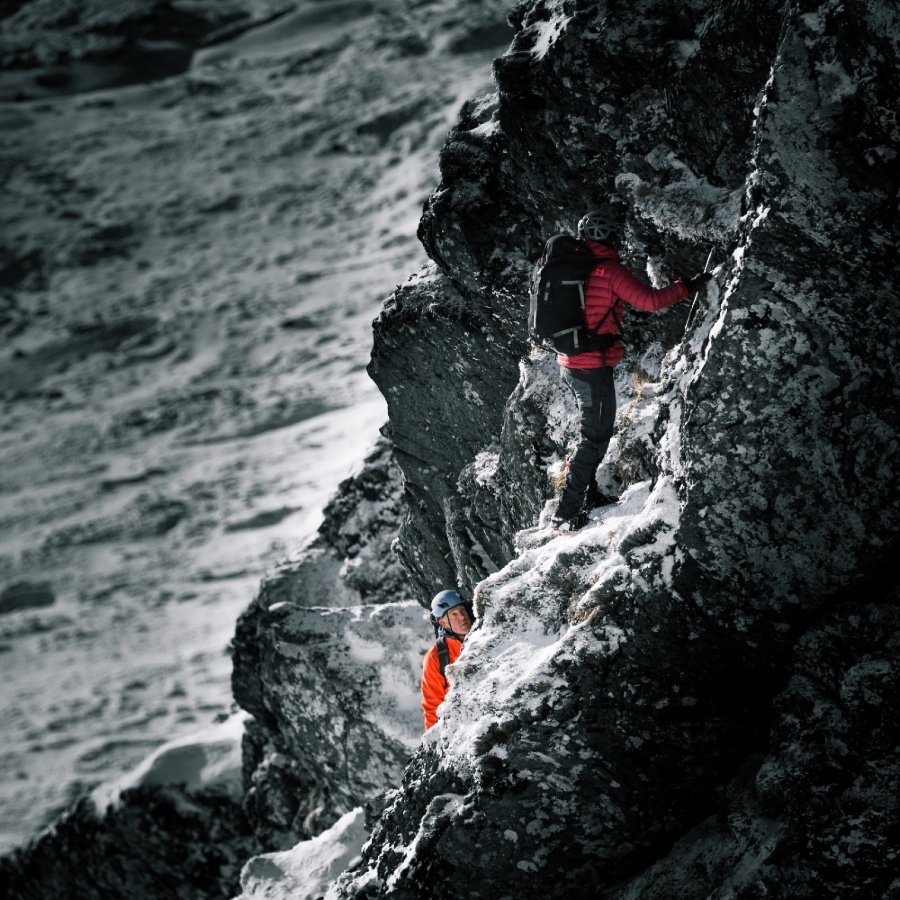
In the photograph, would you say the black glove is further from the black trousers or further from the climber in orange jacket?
the climber in orange jacket

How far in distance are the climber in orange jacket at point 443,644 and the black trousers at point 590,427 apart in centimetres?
213

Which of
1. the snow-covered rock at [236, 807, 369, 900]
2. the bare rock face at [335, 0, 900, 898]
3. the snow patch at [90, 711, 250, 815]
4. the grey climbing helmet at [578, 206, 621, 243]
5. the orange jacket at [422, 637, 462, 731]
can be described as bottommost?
the snow patch at [90, 711, 250, 815]

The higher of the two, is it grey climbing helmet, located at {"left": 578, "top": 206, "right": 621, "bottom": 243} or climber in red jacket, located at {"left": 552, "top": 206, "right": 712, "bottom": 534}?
grey climbing helmet, located at {"left": 578, "top": 206, "right": 621, "bottom": 243}

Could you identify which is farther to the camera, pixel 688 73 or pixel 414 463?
pixel 414 463

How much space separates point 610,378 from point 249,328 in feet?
166

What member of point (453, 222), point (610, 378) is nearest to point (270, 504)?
point (453, 222)

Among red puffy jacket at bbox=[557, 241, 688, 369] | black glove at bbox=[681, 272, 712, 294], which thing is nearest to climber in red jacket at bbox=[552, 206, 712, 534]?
red puffy jacket at bbox=[557, 241, 688, 369]

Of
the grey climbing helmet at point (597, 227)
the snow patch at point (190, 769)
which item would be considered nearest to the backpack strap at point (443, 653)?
the grey climbing helmet at point (597, 227)

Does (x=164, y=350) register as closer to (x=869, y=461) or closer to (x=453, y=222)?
(x=453, y=222)

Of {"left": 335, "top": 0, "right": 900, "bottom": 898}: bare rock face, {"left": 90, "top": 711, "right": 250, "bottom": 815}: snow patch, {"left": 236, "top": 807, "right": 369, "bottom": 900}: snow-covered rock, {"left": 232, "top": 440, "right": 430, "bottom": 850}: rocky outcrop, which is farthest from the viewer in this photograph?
{"left": 90, "top": 711, "right": 250, "bottom": 815}: snow patch

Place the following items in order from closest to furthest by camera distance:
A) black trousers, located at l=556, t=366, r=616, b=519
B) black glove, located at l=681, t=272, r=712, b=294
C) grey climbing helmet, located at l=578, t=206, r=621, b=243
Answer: black glove, located at l=681, t=272, r=712, b=294, grey climbing helmet, located at l=578, t=206, r=621, b=243, black trousers, located at l=556, t=366, r=616, b=519

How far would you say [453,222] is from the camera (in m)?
11.0

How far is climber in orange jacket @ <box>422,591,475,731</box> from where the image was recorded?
9898 mm

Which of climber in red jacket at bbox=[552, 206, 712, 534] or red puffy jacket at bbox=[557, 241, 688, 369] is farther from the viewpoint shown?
climber in red jacket at bbox=[552, 206, 712, 534]
